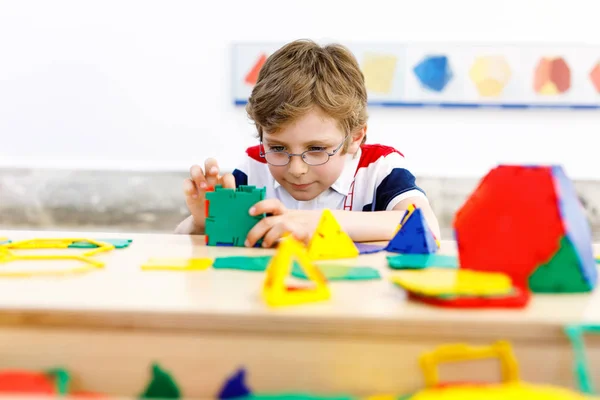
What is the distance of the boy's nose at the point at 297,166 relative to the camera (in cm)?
110

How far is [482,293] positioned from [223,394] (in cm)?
23

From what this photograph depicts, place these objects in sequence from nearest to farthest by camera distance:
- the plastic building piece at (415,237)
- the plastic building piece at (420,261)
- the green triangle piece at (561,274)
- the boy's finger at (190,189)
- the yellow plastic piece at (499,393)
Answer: the yellow plastic piece at (499,393)
the green triangle piece at (561,274)
the plastic building piece at (420,261)
the plastic building piece at (415,237)
the boy's finger at (190,189)

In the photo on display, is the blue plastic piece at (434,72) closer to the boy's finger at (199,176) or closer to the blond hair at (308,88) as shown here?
the blond hair at (308,88)

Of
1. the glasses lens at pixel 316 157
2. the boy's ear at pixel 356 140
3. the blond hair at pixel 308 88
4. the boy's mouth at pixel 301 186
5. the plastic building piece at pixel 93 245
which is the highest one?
the blond hair at pixel 308 88

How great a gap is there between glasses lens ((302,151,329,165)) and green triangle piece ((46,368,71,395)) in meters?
0.73

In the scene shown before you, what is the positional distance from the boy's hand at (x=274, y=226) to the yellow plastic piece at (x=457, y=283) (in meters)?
0.25

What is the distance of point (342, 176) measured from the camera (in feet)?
4.29

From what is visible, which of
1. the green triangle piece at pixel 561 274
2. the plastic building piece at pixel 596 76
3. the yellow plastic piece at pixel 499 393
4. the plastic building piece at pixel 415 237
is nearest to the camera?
the yellow plastic piece at pixel 499 393

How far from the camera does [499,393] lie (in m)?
0.39

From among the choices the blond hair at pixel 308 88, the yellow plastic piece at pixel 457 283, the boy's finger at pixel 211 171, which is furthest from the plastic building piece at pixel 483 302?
the blond hair at pixel 308 88

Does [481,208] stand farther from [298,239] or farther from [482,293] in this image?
[298,239]

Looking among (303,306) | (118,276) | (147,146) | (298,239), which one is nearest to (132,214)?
(147,146)

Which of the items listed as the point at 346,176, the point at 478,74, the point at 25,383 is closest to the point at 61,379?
the point at 25,383

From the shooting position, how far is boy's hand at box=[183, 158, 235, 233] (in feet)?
3.27
